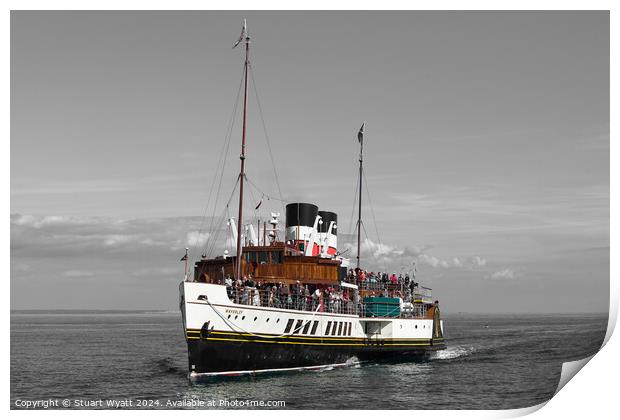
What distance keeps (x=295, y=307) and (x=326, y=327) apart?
9.21 feet

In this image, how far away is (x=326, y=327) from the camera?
1673 inches

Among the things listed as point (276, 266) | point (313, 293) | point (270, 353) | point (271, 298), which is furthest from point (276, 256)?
point (270, 353)

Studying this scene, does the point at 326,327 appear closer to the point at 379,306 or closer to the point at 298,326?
the point at 298,326

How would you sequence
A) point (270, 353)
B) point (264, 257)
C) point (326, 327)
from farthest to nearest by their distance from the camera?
point (264, 257) → point (326, 327) → point (270, 353)

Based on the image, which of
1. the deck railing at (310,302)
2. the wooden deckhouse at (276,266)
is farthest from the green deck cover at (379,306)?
the wooden deckhouse at (276,266)

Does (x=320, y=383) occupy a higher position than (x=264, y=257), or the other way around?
(x=264, y=257)

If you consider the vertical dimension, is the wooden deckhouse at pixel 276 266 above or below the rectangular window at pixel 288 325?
above

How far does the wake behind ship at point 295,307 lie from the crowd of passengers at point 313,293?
7 cm

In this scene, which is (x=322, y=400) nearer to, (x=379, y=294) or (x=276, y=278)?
(x=276, y=278)

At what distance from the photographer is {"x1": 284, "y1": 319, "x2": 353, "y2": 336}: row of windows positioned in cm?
3956

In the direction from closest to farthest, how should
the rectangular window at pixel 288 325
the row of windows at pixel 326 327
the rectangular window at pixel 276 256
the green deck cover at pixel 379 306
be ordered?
the rectangular window at pixel 288 325
the row of windows at pixel 326 327
the rectangular window at pixel 276 256
the green deck cover at pixel 379 306

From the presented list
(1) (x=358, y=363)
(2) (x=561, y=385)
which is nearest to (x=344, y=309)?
(1) (x=358, y=363)

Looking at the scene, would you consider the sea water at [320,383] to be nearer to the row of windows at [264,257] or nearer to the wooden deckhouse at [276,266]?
the wooden deckhouse at [276,266]

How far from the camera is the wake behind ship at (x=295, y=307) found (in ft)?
116
